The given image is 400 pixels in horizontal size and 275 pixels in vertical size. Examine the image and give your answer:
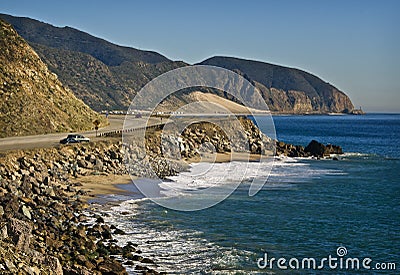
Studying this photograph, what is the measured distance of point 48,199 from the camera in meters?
25.3

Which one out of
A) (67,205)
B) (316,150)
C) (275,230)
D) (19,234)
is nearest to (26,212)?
(67,205)

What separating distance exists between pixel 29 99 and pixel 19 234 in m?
34.0

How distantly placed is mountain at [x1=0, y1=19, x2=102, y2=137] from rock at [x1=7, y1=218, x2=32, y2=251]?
2808 centimetres

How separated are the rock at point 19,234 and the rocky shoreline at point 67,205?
24mm

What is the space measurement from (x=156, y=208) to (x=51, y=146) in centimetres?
1205

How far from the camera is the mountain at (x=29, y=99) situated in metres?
43.6

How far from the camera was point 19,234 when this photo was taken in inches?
547

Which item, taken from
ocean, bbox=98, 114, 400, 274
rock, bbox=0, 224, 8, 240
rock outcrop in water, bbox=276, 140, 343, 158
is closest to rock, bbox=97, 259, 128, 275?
ocean, bbox=98, 114, 400, 274

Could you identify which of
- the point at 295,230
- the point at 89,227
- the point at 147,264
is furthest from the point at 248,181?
the point at 147,264

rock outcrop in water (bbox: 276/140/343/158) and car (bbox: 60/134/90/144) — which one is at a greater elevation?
car (bbox: 60/134/90/144)

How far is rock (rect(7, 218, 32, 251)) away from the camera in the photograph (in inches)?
537

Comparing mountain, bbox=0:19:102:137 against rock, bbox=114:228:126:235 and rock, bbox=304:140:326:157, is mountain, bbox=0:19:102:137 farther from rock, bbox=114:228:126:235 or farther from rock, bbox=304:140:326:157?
rock, bbox=304:140:326:157

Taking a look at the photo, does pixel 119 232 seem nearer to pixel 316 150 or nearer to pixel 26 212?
pixel 26 212

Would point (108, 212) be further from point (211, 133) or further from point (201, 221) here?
point (211, 133)
